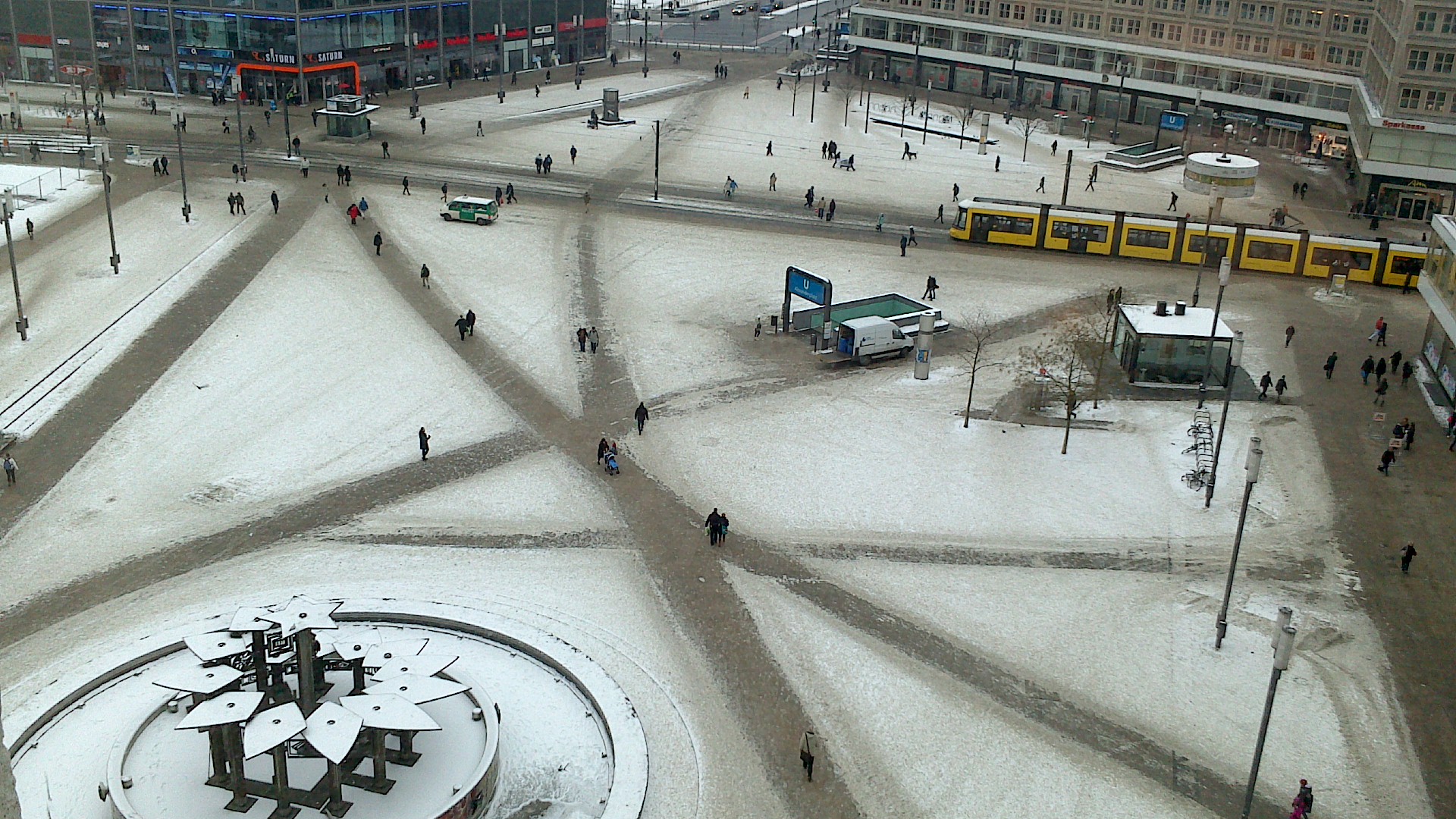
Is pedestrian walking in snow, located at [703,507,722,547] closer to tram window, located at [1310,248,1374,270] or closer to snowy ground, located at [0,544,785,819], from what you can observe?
snowy ground, located at [0,544,785,819]

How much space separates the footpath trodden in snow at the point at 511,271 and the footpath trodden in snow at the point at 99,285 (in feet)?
23.8

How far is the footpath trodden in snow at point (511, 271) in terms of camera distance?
173 feet

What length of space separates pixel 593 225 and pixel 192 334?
2413cm

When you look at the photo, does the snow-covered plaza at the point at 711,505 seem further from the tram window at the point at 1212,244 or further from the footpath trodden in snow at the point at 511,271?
the tram window at the point at 1212,244

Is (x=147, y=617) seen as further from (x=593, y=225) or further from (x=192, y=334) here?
(x=593, y=225)

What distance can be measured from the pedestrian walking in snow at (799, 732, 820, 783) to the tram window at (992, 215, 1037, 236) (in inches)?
1791

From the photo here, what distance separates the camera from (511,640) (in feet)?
108

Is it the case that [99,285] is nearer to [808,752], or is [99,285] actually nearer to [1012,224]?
[808,752]

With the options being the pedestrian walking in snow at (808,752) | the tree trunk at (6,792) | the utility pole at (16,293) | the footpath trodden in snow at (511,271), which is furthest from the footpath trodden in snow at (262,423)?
the pedestrian walking in snow at (808,752)

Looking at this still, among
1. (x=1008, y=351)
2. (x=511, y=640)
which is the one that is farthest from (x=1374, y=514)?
(x=511, y=640)

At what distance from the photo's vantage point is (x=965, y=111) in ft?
336

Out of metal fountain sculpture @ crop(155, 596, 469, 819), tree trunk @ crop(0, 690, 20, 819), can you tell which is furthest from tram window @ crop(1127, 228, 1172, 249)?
tree trunk @ crop(0, 690, 20, 819)

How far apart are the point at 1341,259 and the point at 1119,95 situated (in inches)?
1384

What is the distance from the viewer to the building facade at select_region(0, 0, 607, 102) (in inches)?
3755
